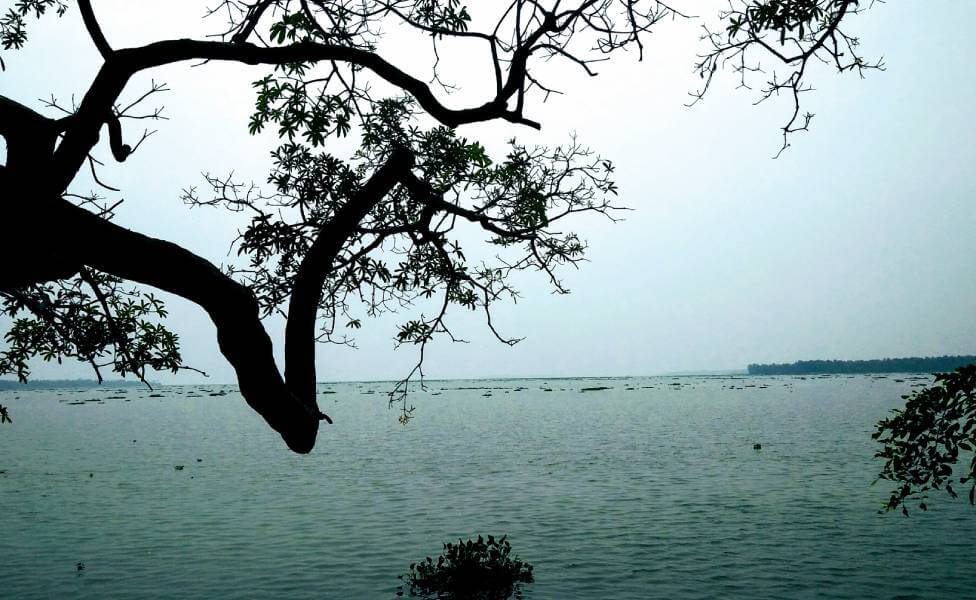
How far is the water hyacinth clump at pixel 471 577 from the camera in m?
20.7

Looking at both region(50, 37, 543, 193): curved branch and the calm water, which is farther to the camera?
the calm water

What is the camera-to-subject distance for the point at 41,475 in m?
50.0

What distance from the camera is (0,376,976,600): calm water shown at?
73.7ft

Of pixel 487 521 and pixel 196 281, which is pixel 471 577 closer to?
→ pixel 487 521

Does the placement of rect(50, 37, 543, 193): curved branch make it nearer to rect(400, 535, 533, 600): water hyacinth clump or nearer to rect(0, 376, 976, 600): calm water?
rect(400, 535, 533, 600): water hyacinth clump

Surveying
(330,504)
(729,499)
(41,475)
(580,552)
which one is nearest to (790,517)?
(729,499)

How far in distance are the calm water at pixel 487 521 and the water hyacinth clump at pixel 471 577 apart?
0.80 meters

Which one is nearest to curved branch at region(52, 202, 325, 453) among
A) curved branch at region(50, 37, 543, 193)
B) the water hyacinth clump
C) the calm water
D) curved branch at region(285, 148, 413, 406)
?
curved branch at region(285, 148, 413, 406)

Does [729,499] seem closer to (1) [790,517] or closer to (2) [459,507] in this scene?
(1) [790,517]

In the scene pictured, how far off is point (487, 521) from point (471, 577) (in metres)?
11.0

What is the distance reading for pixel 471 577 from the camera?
20.9 meters

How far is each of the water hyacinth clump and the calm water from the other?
797mm

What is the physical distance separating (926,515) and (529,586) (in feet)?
66.7

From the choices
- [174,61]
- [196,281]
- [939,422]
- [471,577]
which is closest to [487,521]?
[471,577]
